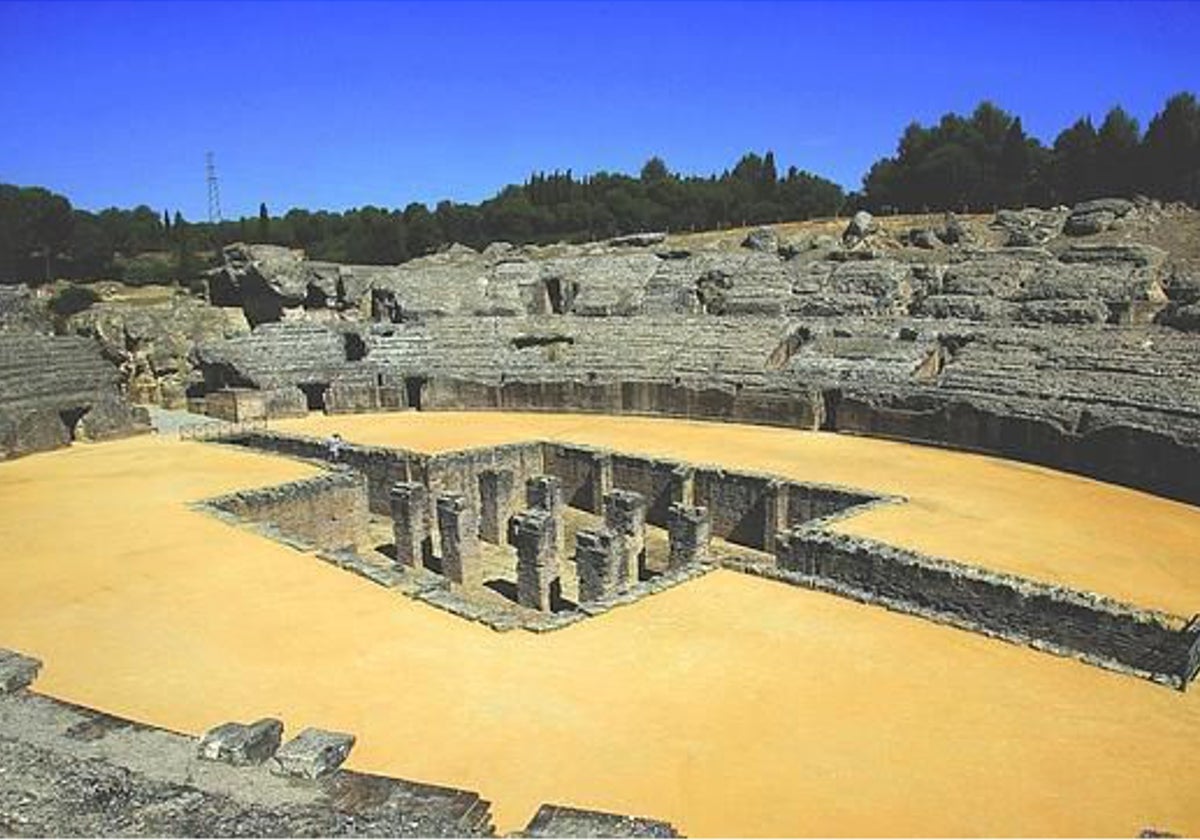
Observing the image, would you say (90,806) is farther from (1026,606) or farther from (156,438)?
(156,438)

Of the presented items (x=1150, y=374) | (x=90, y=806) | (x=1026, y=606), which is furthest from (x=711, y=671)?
(x=1150, y=374)

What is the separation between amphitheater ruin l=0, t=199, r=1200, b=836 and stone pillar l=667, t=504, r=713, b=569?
76 mm

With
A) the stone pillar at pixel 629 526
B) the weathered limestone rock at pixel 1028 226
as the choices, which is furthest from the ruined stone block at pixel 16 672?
the weathered limestone rock at pixel 1028 226

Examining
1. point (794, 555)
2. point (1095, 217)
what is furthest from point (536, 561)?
point (1095, 217)

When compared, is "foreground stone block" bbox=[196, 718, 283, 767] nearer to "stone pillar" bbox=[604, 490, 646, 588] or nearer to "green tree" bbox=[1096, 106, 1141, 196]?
"stone pillar" bbox=[604, 490, 646, 588]

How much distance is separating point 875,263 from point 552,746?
23.5 metres

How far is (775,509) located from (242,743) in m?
10.0

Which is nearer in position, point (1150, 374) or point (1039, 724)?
point (1039, 724)

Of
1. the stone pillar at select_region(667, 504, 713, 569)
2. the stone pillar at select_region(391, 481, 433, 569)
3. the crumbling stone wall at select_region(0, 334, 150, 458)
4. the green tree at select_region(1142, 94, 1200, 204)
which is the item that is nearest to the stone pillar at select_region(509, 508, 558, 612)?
the stone pillar at select_region(667, 504, 713, 569)

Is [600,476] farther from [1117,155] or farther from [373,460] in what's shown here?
[1117,155]

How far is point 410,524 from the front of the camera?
14.2m

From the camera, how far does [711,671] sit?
8.00 metres

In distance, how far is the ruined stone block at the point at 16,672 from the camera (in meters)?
6.96

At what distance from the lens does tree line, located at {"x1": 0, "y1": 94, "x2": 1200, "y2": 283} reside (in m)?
35.5
